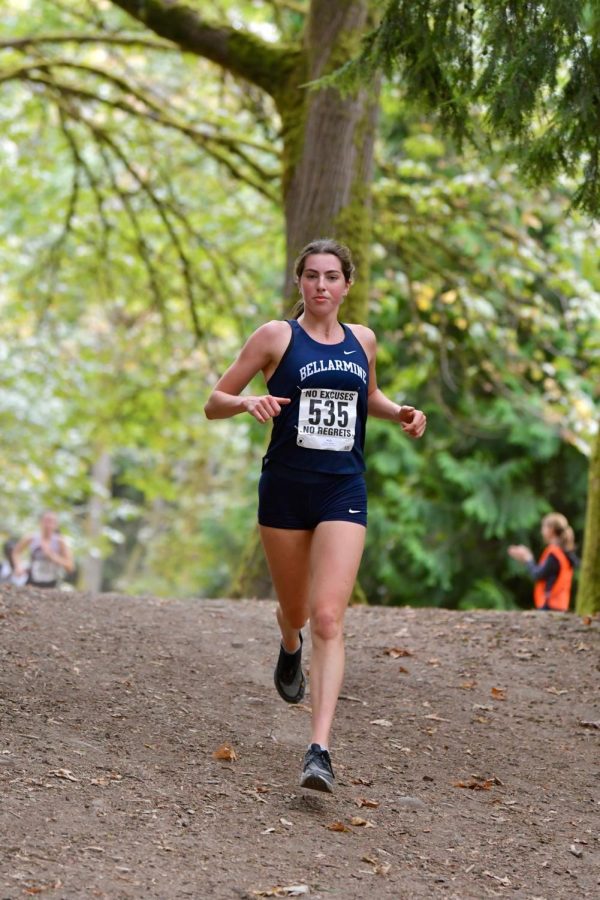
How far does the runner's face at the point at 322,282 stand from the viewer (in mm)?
5074

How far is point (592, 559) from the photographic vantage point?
8.88m

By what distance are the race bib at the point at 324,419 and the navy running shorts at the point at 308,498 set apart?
139 mm

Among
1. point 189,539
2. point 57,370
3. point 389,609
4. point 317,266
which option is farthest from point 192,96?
point 189,539

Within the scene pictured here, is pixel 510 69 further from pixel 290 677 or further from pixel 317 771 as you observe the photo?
pixel 317 771

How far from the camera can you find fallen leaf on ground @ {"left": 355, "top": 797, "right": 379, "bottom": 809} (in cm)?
496

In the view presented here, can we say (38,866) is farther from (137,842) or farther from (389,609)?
(389,609)

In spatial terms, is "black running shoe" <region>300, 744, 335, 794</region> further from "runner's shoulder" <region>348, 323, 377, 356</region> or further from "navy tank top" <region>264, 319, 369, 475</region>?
"runner's shoulder" <region>348, 323, 377, 356</region>

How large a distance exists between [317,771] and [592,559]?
481 cm

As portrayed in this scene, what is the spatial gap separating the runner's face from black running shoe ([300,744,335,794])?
1907 mm

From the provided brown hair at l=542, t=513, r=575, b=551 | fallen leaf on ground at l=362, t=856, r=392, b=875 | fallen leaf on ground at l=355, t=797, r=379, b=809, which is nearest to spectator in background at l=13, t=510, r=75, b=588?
brown hair at l=542, t=513, r=575, b=551

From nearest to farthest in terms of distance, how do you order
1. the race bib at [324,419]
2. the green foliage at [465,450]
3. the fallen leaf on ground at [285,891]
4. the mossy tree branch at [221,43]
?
the fallen leaf on ground at [285,891] < the race bib at [324,419] < the mossy tree branch at [221,43] < the green foliage at [465,450]

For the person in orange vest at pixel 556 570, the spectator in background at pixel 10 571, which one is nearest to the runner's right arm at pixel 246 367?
the person in orange vest at pixel 556 570

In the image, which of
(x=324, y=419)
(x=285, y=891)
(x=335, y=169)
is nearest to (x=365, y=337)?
(x=324, y=419)

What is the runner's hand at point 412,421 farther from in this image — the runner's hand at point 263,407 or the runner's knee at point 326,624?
the runner's knee at point 326,624
